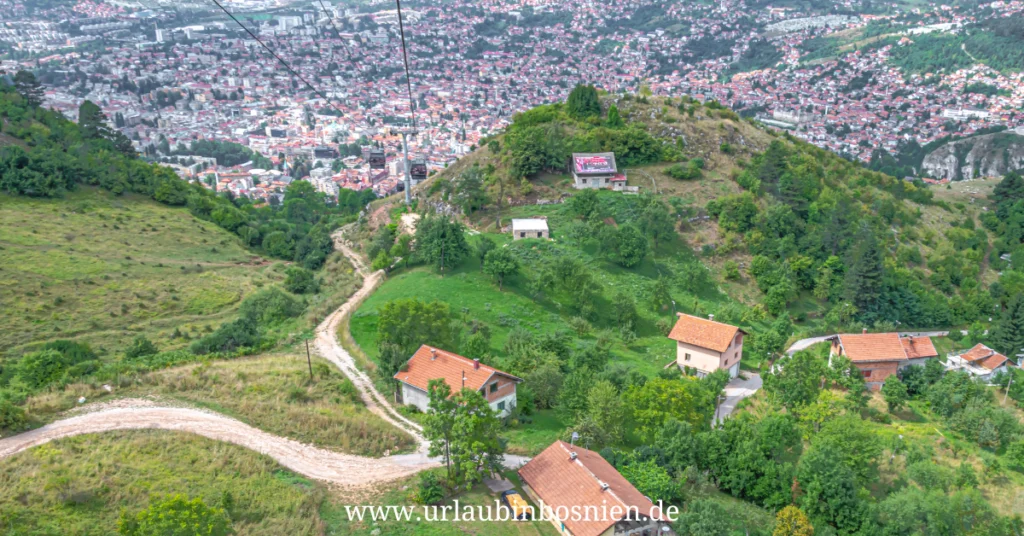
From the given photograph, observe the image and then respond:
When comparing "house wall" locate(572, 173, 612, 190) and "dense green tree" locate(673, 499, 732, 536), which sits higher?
"house wall" locate(572, 173, 612, 190)

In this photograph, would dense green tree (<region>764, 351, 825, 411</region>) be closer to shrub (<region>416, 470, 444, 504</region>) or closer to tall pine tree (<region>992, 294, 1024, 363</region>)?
shrub (<region>416, 470, 444, 504</region>)

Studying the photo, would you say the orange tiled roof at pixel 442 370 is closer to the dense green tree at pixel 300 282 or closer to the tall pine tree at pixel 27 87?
the dense green tree at pixel 300 282

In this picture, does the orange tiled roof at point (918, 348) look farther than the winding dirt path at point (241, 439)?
Yes

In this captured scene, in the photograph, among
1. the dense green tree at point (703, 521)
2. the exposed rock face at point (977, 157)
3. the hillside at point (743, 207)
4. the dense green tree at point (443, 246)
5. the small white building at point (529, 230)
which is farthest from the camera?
the exposed rock face at point (977, 157)

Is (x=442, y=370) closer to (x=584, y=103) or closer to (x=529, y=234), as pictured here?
(x=529, y=234)

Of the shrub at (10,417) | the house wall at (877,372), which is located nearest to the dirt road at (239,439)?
the shrub at (10,417)

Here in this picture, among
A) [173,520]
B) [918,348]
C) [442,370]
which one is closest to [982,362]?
[918,348]

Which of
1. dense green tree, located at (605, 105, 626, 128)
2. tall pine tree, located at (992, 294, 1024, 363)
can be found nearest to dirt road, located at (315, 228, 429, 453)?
dense green tree, located at (605, 105, 626, 128)
